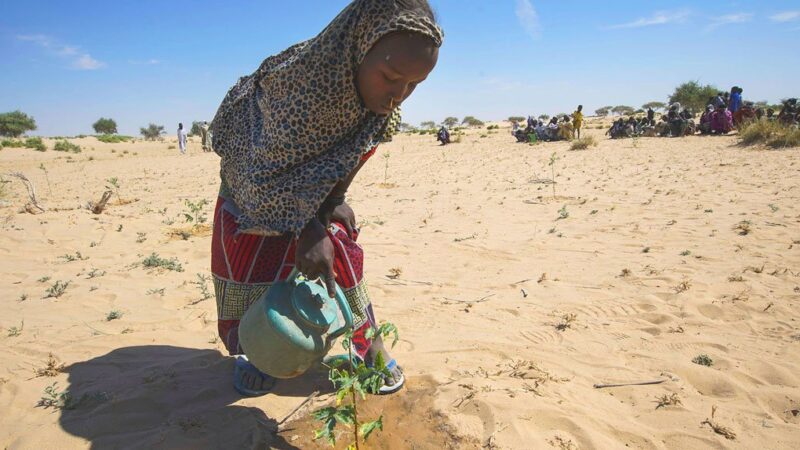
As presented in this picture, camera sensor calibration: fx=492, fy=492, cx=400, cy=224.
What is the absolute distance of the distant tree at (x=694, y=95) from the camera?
26.7 meters

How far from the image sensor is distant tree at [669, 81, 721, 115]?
2667 centimetres

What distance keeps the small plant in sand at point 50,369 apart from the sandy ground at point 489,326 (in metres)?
0.03

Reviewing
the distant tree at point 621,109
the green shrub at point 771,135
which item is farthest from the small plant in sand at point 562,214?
the distant tree at point 621,109

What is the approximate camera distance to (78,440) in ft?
6.63

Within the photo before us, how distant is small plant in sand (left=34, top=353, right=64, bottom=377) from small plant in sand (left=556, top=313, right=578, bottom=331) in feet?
9.17

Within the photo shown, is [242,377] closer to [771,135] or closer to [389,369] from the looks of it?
[389,369]

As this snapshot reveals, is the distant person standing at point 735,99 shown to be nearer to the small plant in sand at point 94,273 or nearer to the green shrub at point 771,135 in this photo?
the green shrub at point 771,135

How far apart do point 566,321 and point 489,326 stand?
0.48m

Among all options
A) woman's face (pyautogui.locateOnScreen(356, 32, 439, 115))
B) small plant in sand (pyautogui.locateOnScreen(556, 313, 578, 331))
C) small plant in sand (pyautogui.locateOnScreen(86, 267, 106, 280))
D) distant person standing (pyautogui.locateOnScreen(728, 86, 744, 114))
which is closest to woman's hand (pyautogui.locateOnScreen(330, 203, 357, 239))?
woman's face (pyautogui.locateOnScreen(356, 32, 439, 115))

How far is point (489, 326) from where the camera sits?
3068mm

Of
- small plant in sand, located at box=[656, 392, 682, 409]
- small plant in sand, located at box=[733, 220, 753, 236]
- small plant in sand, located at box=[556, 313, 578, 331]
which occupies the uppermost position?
small plant in sand, located at box=[733, 220, 753, 236]

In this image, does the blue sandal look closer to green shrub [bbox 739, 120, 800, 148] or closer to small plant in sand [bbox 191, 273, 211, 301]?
small plant in sand [bbox 191, 273, 211, 301]

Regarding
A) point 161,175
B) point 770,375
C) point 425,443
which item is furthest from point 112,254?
point 161,175

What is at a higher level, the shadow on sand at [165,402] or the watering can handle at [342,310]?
the watering can handle at [342,310]
